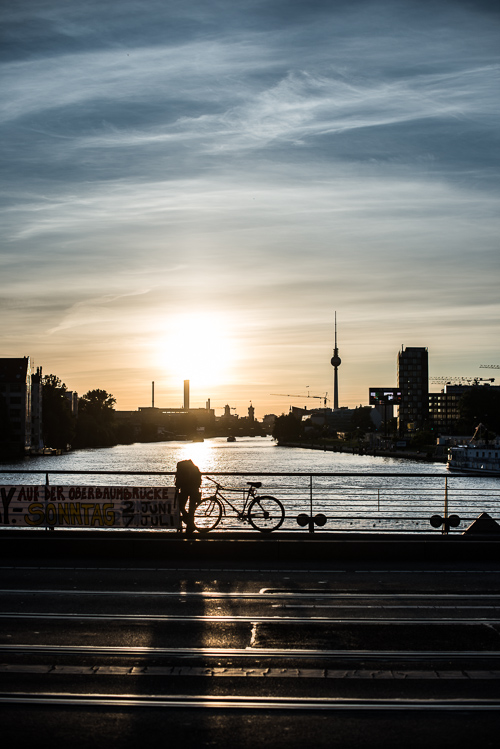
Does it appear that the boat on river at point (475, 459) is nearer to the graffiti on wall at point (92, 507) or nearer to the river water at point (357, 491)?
the river water at point (357, 491)

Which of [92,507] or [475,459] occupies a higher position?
[92,507]

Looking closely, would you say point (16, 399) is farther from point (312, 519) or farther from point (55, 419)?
point (312, 519)

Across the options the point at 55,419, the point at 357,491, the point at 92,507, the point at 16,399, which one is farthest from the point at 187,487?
the point at 55,419

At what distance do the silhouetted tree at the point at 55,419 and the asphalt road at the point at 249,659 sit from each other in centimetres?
17803

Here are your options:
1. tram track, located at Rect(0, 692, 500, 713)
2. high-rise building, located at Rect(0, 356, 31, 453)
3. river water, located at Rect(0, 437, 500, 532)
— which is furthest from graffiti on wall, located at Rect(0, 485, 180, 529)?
high-rise building, located at Rect(0, 356, 31, 453)

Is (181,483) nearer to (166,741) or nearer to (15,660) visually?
(15,660)

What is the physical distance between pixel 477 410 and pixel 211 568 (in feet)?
597

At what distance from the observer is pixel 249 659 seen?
9.36 metres

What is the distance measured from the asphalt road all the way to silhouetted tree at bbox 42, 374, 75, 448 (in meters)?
178

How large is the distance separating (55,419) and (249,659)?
608ft

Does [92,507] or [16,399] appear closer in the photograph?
[92,507]

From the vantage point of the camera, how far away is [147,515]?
18.1m

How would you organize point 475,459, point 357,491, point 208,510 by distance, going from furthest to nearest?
1. point 475,459
2. point 357,491
3. point 208,510

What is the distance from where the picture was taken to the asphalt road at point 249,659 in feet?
23.7
